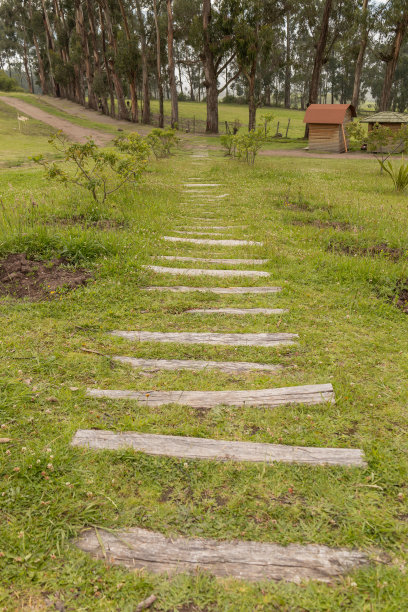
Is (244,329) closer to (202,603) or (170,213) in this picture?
(202,603)

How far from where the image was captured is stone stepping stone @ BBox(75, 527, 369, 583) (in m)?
2.10

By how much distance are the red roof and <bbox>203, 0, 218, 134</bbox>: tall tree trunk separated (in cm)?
863

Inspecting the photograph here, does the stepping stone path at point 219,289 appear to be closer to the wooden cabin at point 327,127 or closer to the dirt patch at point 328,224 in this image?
the dirt patch at point 328,224

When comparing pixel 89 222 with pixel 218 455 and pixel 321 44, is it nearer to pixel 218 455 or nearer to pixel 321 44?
pixel 218 455

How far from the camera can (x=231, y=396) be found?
346 centimetres

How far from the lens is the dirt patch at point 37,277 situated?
521 centimetres

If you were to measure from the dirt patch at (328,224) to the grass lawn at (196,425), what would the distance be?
1.06 meters

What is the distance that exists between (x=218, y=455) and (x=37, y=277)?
3.86m

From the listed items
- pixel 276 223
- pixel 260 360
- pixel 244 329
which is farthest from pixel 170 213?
pixel 260 360

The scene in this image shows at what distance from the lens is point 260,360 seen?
13.3ft

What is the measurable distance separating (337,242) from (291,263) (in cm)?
129

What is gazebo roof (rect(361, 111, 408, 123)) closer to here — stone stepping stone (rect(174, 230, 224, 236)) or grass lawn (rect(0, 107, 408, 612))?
stone stepping stone (rect(174, 230, 224, 236))

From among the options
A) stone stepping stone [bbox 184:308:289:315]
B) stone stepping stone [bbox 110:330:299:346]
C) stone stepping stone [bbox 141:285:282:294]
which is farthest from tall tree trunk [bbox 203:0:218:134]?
stone stepping stone [bbox 110:330:299:346]

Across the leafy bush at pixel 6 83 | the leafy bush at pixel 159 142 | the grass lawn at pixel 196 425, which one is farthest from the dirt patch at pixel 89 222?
the leafy bush at pixel 6 83
